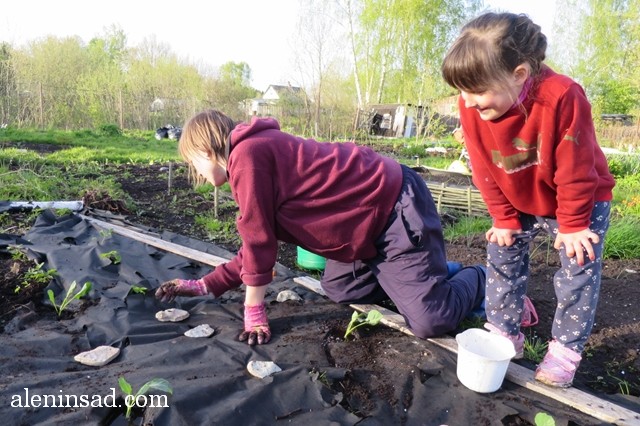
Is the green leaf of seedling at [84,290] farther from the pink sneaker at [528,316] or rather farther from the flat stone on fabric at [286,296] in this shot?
the pink sneaker at [528,316]

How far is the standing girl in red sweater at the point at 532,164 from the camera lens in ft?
4.52

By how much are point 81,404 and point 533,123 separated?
5.64ft

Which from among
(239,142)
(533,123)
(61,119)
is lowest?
(61,119)

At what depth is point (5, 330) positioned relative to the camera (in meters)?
2.05

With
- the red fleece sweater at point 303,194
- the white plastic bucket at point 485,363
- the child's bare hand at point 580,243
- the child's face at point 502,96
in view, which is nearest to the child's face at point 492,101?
the child's face at point 502,96

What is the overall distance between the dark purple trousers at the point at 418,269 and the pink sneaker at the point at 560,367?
0.43m

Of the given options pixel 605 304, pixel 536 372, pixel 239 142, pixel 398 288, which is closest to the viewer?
pixel 536 372

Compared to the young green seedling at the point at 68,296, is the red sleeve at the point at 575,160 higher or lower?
higher

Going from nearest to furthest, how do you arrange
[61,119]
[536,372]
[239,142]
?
[536,372] < [239,142] < [61,119]

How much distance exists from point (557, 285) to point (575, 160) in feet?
1.69

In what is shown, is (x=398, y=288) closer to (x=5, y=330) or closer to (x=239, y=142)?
(x=239, y=142)

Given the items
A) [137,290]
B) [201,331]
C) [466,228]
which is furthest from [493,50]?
[466,228]

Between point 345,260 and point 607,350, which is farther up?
point 345,260

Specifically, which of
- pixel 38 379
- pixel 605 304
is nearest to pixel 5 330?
pixel 38 379
